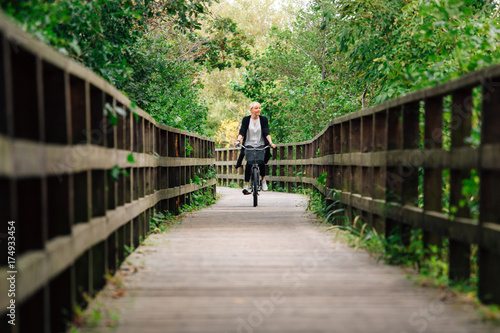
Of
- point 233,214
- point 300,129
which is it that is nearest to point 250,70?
point 300,129

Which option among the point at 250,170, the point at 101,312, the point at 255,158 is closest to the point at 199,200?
the point at 250,170

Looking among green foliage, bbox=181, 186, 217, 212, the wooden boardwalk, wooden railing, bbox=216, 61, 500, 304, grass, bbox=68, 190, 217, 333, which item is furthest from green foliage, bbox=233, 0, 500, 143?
green foliage, bbox=181, 186, 217, 212

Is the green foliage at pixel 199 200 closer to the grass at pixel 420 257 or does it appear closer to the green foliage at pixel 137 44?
the green foliage at pixel 137 44

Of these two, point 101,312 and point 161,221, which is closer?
point 101,312

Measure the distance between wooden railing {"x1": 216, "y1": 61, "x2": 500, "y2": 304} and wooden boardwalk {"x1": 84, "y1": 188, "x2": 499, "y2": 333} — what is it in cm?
39

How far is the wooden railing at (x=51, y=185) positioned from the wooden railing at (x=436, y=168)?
237 cm

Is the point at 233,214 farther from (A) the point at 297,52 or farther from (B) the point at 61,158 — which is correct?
(A) the point at 297,52

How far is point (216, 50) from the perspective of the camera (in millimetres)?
17531

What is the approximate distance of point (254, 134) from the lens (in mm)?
11617

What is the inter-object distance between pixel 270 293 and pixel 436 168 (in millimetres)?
1534

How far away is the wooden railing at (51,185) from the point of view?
2480mm

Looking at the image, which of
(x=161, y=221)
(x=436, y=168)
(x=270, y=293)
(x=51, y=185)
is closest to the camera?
(x=51, y=185)

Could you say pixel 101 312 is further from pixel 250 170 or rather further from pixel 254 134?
pixel 250 170

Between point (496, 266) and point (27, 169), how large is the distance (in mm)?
2526
